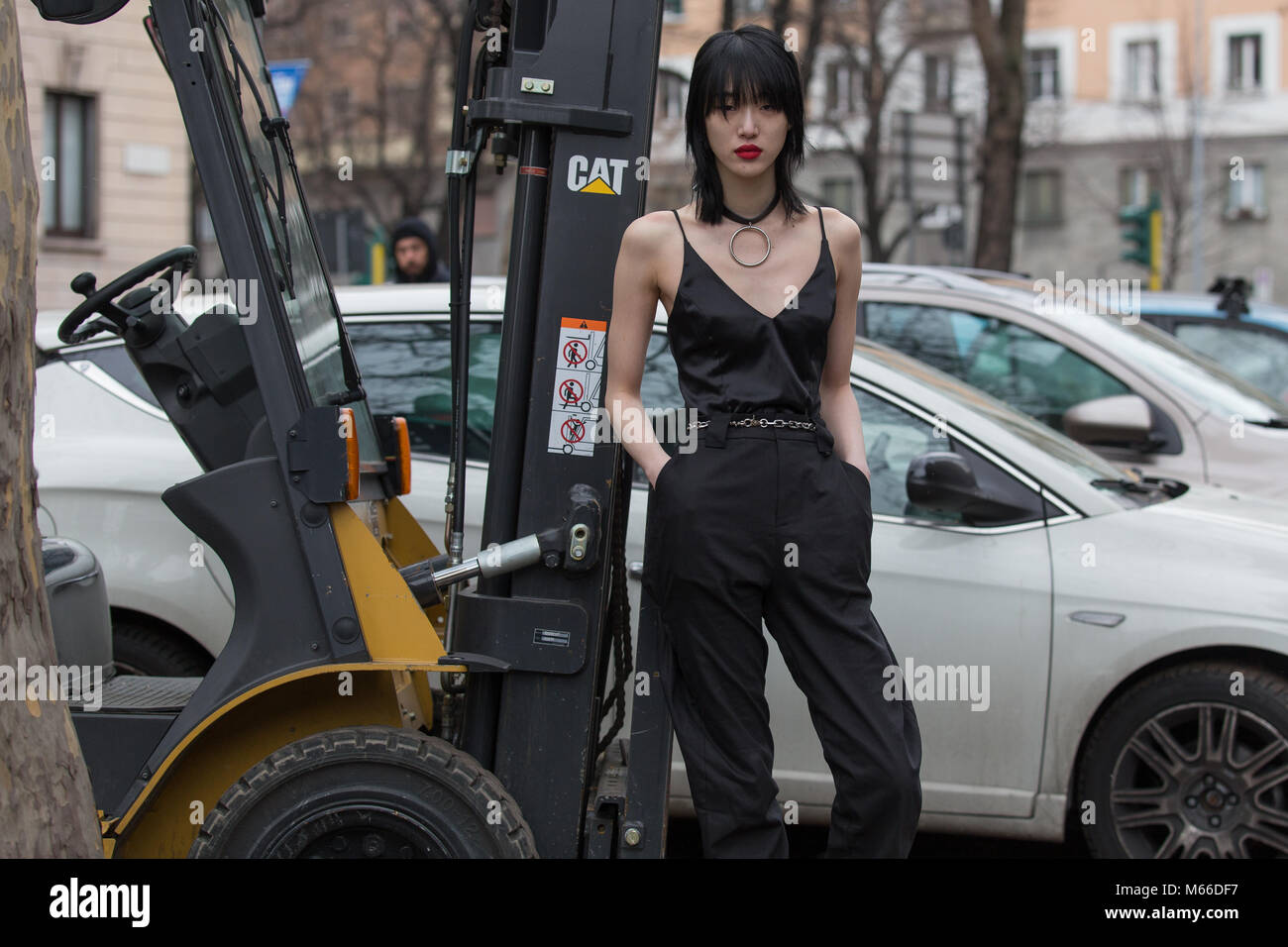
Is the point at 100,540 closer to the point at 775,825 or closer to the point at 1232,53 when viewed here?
the point at 775,825

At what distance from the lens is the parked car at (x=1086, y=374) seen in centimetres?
580

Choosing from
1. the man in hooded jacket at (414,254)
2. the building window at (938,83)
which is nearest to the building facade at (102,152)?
the man in hooded jacket at (414,254)

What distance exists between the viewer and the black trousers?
2807 mm

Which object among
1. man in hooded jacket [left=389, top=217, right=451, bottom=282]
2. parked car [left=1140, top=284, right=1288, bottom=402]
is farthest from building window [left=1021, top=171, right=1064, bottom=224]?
man in hooded jacket [left=389, top=217, right=451, bottom=282]

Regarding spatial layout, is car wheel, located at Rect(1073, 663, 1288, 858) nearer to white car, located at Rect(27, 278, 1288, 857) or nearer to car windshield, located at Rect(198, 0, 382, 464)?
white car, located at Rect(27, 278, 1288, 857)

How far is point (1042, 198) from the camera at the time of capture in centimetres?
4325

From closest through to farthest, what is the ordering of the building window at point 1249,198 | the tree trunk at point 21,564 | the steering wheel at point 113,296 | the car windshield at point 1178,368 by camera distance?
1. the tree trunk at point 21,564
2. the steering wheel at point 113,296
3. the car windshield at point 1178,368
4. the building window at point 1249,198

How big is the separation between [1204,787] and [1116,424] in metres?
2.13

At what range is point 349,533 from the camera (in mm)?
3090

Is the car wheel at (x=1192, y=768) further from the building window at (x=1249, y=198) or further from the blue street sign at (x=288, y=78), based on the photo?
the building window at (x=1249, y=198)

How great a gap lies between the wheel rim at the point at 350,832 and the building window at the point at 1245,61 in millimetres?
42903
